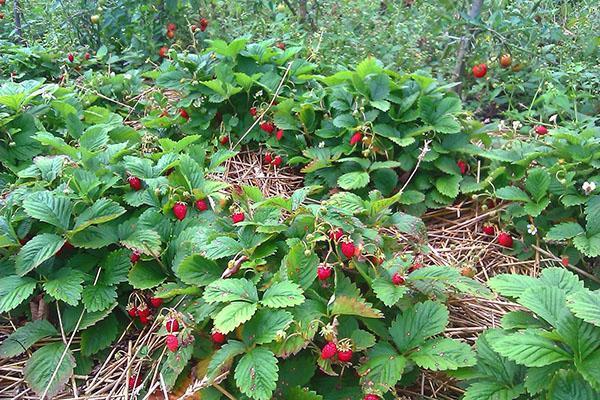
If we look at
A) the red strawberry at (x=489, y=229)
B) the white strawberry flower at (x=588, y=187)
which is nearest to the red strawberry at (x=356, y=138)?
the red strawberry at (x=489, y=229)

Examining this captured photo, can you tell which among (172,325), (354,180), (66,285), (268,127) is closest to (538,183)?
(354,180)

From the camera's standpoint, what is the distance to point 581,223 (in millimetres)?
2086

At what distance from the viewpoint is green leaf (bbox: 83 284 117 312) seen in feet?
5.53

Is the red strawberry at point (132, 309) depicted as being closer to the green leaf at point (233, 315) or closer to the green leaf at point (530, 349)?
the green leaf at point (233, 315)

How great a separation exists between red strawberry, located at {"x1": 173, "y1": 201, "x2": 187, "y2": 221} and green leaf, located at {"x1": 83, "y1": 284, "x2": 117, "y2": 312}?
31 cm

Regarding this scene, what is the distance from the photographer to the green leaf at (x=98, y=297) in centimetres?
169

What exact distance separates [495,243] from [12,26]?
4.10 meters

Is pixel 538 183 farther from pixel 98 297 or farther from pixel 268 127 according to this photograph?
pixel 98 297

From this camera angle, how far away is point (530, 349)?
1.28 m

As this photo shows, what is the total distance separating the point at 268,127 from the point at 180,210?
0.93 meters

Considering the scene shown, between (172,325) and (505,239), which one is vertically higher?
(172,325)

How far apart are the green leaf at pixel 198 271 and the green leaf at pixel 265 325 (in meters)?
0.23

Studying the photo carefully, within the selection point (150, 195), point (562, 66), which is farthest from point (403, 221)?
point (562, 66)

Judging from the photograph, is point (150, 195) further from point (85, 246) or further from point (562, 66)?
point (562, 66)
